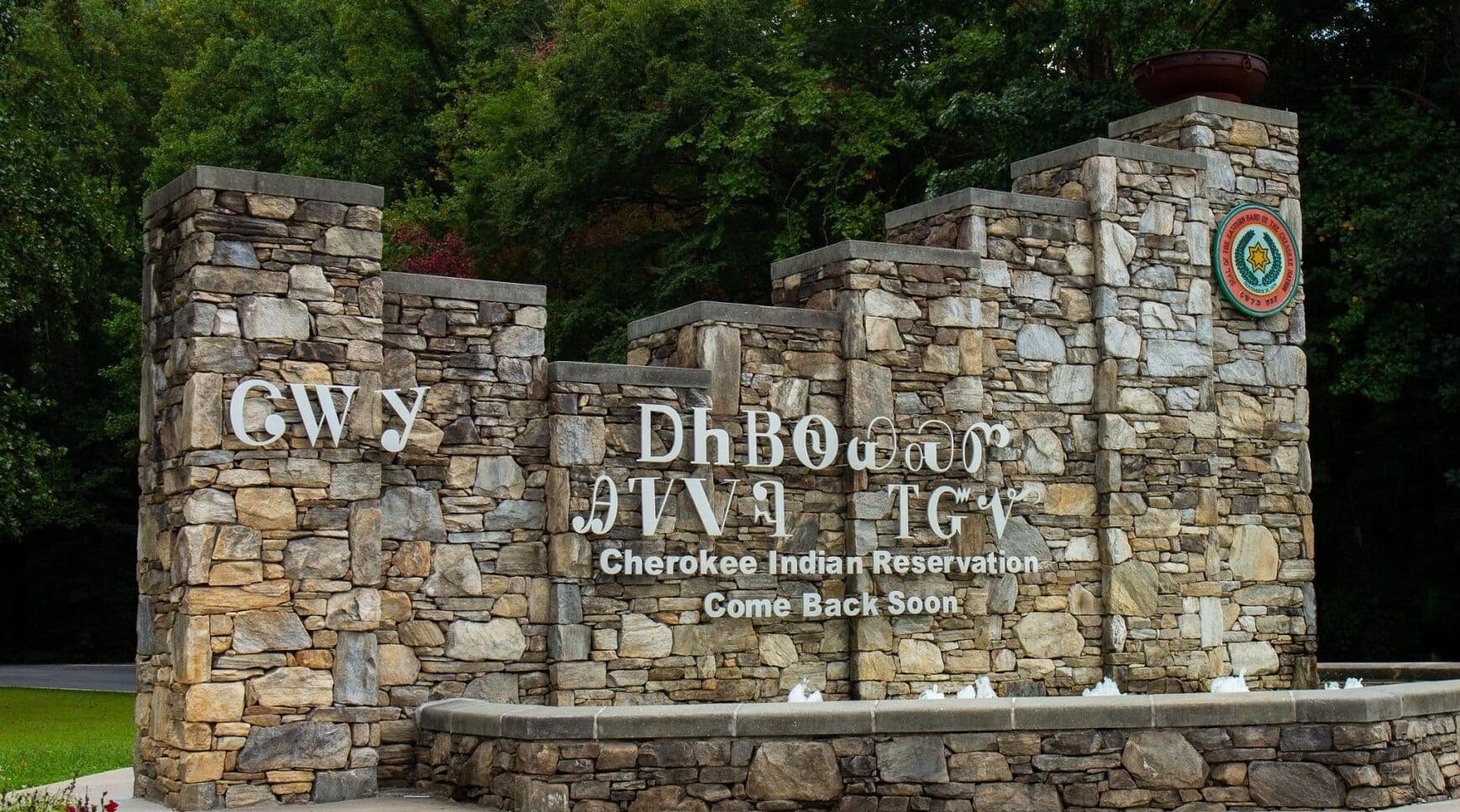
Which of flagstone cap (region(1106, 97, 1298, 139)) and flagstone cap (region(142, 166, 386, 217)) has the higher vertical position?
flagstone cap (region(1106, 97, 1298, 139))

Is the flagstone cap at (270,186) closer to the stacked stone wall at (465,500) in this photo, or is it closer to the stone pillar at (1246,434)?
the stacked stone wall at (465,500)

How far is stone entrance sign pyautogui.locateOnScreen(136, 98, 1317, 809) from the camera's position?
1016cm

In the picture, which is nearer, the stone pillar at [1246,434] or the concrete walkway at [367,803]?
the concrete walkway at [367,803]

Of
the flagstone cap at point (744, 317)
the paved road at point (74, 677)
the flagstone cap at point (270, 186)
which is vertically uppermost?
the flagstone cap at point (270, 186)

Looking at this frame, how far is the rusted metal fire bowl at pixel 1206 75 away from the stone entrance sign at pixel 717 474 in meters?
0.30

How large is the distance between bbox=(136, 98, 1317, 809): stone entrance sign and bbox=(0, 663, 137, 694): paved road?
15.5 metres

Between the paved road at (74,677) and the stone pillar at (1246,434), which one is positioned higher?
the stone pillar at (1246,434)

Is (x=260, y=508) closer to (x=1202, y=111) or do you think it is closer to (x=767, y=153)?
(x=1202, y=111)

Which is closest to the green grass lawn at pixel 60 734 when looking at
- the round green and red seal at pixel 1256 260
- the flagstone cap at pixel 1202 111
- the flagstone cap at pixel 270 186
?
the flagstone cap at pixel 270 186

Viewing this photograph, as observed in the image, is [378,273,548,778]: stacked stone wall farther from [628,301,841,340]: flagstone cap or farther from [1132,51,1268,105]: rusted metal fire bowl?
[1132,51,1268,105]: rusted metal fire bowl

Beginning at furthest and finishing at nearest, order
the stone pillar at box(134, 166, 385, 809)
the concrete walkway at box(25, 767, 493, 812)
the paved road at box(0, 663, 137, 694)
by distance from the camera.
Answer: the paved road at box(0, 663, 137, 694)
the stone pillar at box(134, 166, 385, 809)
the concrete walkway at box(25, 767, 493, 812)

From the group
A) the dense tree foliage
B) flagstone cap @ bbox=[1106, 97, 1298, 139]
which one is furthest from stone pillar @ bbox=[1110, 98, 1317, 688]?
the dense tree foliage

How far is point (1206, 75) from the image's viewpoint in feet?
47.2

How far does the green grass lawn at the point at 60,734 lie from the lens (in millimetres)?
12914
